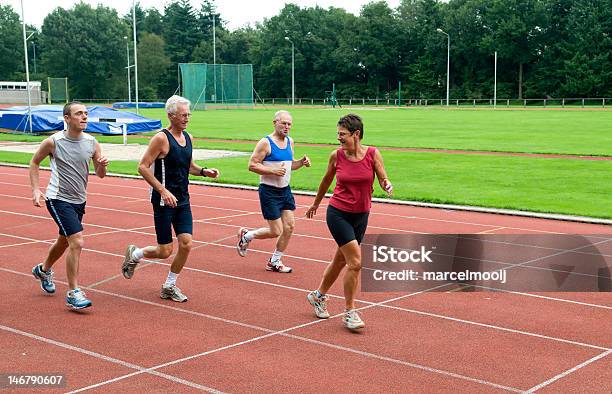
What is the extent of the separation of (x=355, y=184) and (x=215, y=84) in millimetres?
77909

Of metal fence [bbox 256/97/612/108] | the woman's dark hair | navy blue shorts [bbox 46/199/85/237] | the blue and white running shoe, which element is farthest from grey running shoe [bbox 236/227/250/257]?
metal fence [bbox 256/97/612/108]

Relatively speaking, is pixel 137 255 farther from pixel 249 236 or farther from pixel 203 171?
pixel 249 236

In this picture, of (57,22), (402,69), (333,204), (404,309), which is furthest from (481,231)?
(57,22)

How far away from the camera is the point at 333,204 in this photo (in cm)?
744

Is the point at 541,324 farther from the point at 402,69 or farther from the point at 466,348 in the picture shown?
the point at 402,69

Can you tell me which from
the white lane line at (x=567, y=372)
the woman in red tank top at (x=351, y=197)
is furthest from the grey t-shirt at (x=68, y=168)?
the white lane line at (x=567, y=372)

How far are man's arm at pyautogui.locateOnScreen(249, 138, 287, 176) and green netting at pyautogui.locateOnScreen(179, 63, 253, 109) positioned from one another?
7103 centimetres

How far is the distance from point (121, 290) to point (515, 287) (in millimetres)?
4236

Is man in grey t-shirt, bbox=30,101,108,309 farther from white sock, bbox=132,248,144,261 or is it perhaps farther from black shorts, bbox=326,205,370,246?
black shorts, bbox=326,205,370,246

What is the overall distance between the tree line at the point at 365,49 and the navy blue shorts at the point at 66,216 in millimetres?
86147

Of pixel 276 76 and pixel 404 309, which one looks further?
pixel 276 76

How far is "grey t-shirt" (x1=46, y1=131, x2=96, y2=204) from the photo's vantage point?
8000 millimetres

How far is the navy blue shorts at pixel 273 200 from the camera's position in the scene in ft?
31.9

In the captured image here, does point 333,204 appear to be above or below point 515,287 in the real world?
above
